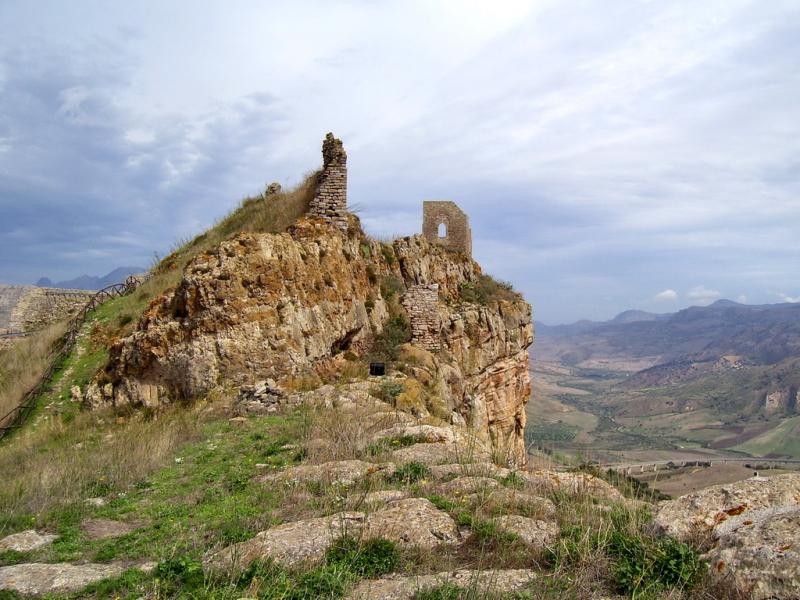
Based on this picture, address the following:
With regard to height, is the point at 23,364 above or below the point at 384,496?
above

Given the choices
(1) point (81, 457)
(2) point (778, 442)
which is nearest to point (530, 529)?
(1) point (81, 457)

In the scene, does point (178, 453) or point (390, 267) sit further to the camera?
point (390, 267)

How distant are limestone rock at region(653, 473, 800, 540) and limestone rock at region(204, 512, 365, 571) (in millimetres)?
3088

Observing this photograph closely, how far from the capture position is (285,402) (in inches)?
525

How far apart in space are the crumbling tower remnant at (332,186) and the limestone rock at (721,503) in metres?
15.5

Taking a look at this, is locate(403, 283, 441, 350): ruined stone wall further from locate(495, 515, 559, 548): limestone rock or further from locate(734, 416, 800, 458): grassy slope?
locate(734, 416, 800, 458): grassy slope

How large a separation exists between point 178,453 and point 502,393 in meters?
19.5

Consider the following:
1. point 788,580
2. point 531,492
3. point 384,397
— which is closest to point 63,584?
point 531,492

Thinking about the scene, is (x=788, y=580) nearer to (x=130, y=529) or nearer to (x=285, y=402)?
(x=130, y=529)

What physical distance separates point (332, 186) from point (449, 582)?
15972 mm

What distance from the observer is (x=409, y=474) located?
762 centimetres

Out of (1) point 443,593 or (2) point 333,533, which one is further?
(2) point 333,533

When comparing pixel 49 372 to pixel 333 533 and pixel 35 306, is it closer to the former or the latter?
pixel 35 306

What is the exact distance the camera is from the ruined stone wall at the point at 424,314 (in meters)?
21.5
